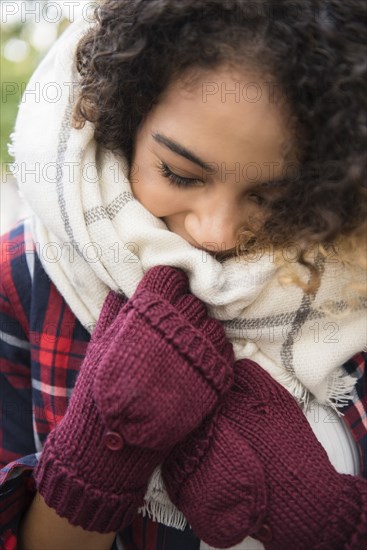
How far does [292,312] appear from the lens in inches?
34.1

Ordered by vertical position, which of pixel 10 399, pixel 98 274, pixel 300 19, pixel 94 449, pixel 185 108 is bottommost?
pixel 10 399

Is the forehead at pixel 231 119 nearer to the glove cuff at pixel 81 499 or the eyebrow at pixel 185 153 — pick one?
the eyebrow at pixel 185 153

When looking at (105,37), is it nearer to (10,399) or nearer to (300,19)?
(300,19)

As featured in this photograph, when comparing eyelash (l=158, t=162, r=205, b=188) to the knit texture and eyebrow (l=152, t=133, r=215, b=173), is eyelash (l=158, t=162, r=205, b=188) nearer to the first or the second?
eyebrow (l=152, t=133, r=215, b=173)

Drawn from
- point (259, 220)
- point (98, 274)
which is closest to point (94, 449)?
point (98, 274)

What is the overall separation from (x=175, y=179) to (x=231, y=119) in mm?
119

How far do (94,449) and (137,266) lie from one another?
0.25 metres

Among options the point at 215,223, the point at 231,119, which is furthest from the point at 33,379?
the point at 231,119

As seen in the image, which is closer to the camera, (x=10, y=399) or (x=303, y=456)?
(x=303, y=456)

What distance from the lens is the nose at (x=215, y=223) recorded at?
81cm

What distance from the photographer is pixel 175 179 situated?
32.4 inches

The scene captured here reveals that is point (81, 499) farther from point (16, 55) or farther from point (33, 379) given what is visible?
point (16, 55)

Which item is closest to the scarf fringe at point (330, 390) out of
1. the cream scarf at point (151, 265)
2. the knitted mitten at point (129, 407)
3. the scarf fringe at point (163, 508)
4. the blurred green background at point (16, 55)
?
the cream scarf at point (151, 265)

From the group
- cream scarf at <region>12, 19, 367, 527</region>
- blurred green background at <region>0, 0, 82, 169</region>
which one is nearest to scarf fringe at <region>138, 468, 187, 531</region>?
cream scarf at <region>12, 19, 367, 527</region>
